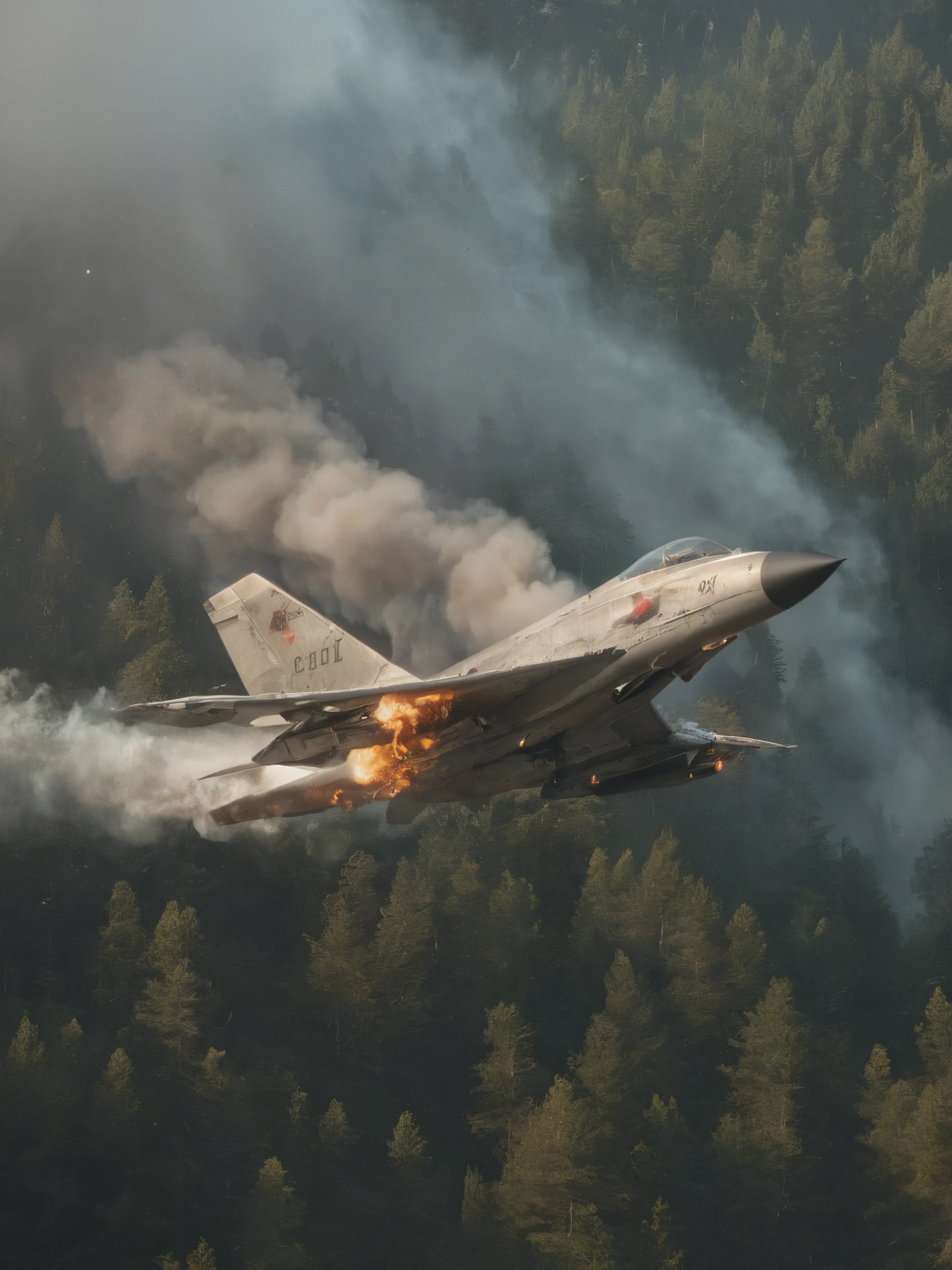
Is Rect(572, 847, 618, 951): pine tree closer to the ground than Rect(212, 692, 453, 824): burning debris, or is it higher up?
higher up

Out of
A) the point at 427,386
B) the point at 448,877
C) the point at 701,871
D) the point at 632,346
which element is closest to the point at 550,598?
the point at 448,877

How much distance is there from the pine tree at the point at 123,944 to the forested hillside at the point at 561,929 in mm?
253

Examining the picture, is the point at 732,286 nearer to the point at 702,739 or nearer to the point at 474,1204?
the point at 474,1204

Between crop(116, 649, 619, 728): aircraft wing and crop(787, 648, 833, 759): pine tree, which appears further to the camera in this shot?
crop(787, 648, 833, 759): pine tree

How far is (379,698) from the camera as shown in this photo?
25.7 meters

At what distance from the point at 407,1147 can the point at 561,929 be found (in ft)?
75.7

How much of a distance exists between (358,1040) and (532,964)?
500 inches

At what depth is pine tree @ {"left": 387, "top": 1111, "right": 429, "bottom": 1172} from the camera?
63250 mm

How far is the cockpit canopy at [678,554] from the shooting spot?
25297mm

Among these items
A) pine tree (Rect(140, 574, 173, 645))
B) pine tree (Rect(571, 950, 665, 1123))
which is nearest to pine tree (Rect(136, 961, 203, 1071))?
pine tree (Rect(571, 950, 665, 1123))

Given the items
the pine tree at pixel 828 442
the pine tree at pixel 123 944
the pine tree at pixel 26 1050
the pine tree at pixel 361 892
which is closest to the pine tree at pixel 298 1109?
the pine tree at pixel 361 892

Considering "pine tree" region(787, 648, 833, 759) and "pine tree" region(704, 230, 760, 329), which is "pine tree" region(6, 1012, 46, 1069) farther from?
"pine tree" region(704, 230, 760, 329)

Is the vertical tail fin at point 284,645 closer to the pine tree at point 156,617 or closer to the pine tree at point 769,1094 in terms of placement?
the pine tree at point 769,1094

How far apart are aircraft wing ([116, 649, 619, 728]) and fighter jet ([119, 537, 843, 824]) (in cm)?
4
